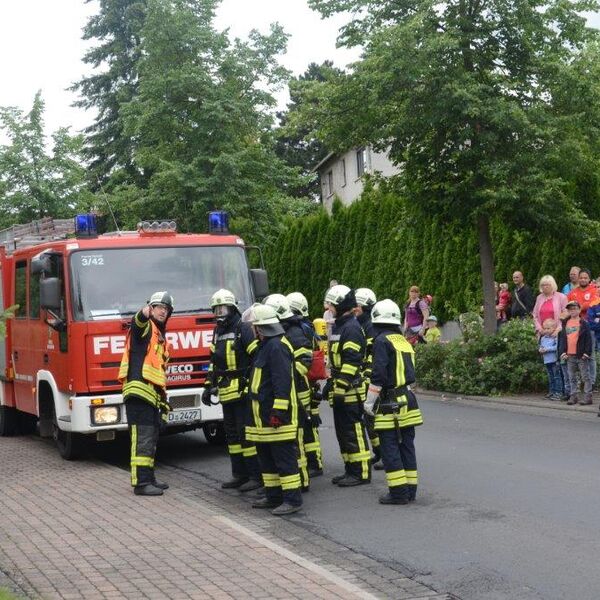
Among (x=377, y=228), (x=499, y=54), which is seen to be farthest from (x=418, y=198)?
(x=377, y=228)

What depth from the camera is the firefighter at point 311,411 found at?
1027 cm

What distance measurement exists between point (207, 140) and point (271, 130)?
1.90 meters

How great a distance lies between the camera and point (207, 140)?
25.8m

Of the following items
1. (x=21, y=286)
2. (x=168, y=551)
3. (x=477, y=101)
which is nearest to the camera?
(x=168, y=551)

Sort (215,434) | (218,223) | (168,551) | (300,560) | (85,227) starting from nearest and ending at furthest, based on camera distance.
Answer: (300,560) < (168,551) < (85,227) < (218,223) < (215,434)

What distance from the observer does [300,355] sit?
975 cm

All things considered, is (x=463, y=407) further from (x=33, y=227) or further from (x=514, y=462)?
(x=33, y=227)

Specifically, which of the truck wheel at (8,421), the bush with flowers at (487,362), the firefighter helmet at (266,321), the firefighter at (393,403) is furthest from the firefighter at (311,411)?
the bush with flowers at (487,362)

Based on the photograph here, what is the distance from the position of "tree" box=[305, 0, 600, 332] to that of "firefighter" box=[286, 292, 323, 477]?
812 centimetres

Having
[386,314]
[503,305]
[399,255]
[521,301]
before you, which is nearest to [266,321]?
[386,314]

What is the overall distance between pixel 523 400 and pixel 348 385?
24.5 feet

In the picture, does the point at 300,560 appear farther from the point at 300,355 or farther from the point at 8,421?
the point at 8,421

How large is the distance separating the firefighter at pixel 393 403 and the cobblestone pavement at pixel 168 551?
38.7 inches

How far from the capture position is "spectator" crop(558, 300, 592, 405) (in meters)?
15.6
